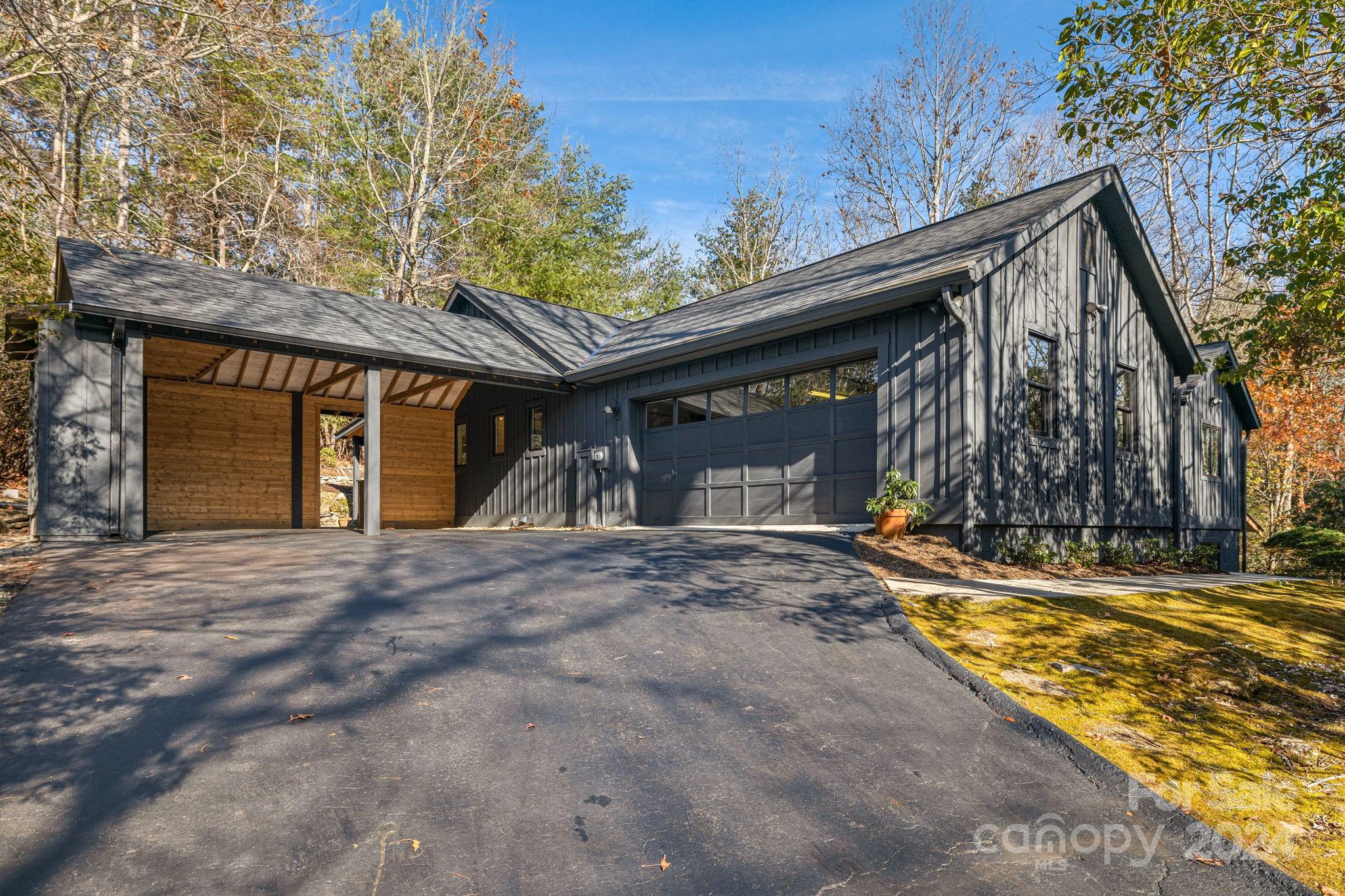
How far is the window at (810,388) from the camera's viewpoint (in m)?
10.8

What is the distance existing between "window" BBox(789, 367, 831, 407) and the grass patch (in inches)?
185

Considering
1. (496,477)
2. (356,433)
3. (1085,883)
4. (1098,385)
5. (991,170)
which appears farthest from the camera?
(991,170)

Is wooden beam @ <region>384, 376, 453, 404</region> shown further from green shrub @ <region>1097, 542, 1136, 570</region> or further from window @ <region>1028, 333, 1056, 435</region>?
green shrub @ <region>1097, 542, 1136, 570</region>

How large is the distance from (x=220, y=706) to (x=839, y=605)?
4.20 metres

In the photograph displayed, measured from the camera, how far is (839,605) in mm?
6012

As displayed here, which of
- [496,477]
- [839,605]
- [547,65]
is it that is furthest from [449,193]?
[839,605]

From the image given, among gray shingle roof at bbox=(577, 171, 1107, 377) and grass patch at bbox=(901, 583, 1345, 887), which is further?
gray shingle roof at bbox=(577, 171, 1107, 377)

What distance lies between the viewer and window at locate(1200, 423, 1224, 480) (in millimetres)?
14250

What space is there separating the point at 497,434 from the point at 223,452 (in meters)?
5.38

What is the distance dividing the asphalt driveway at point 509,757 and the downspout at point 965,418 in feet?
11.6

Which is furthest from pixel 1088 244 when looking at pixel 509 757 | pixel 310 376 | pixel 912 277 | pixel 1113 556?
pixel 310 376

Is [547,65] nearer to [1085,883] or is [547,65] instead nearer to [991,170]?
[991,170]

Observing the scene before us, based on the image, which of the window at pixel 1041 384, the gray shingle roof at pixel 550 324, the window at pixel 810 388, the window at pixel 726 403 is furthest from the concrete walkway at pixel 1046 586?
the gray shingle roof at pixel 550 324

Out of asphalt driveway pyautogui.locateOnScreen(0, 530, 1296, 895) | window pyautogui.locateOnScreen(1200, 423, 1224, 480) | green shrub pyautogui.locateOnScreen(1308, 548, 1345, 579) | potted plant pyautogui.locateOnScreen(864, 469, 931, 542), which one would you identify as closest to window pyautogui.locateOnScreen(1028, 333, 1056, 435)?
potted plant pyautogui.locateOnScreen(864, 469, 931, 542)
